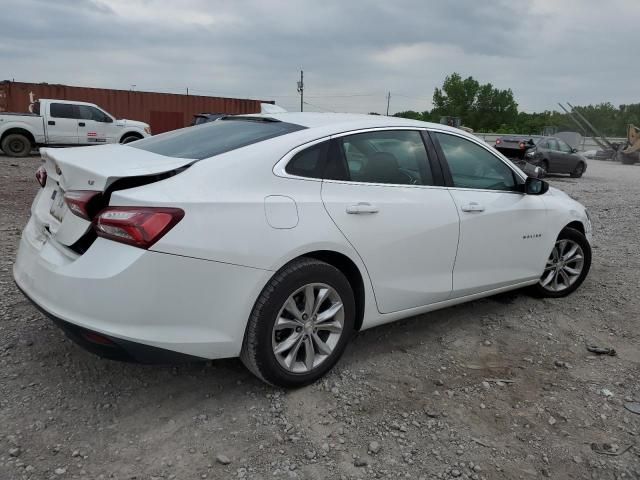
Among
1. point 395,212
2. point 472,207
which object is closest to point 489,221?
point 472,207

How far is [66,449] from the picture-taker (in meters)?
2.44

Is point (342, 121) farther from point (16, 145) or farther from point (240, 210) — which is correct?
point (16, 145)

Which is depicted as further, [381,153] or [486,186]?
[486,186]

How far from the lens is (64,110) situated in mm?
16031

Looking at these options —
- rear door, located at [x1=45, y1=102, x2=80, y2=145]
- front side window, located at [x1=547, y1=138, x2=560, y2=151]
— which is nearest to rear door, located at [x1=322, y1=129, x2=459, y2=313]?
rear door, located at [x1=45, y1=102, x2=80, y2=145]

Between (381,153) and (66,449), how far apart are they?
2323mm

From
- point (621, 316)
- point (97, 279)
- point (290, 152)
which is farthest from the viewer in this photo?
point (621, 316)

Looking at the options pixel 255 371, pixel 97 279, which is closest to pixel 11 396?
pixel 97 279

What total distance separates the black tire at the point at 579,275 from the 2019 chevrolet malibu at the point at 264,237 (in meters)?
0.88

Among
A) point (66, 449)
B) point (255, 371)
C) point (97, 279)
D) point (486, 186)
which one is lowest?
point (66, 449)

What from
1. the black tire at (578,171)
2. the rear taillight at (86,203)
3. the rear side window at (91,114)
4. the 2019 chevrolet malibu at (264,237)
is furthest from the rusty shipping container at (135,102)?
the rear taillight at (86,203)

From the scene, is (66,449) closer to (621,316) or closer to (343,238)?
(343,238)

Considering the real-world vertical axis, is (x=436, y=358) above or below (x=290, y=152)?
below

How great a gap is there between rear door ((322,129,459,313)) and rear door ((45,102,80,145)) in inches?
594
